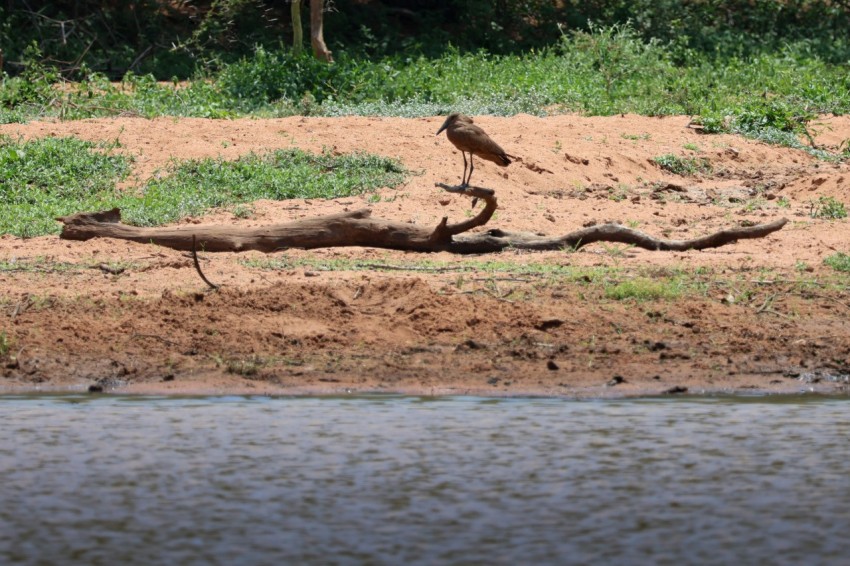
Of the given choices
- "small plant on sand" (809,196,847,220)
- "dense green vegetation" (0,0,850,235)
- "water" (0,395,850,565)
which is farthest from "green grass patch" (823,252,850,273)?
"water" (0,395,850,565)

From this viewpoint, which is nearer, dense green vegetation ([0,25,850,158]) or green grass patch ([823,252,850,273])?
green grass patch ([823,252,850,273])

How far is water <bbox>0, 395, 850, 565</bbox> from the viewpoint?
14.2 feet

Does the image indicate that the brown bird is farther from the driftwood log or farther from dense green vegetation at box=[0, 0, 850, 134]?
dense green vegetation at box=[0, 0, 850, 134]

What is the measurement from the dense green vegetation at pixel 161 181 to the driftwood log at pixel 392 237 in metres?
1.23

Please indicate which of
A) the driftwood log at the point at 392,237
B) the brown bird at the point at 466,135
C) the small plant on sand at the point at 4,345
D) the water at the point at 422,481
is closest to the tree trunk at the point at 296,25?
the driftwood log at the point at 392,237

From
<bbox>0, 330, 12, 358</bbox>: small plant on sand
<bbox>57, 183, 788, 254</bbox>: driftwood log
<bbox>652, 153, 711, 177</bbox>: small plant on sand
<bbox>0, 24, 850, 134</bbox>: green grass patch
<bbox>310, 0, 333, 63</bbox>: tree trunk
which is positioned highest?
<bbox>310, 0, 333, 63</bbox>: tree trunk

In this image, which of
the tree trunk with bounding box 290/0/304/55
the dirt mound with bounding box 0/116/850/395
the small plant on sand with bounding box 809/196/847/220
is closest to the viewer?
the dirt mound with bounding box 0/116/850/395

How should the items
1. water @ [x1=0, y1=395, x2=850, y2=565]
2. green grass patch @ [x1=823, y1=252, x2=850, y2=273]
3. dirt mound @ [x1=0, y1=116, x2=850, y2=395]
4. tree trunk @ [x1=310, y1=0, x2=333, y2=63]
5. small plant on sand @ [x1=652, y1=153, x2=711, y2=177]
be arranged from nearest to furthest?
1. water @ [x1=0, y1=395, x2=850, y2=565]
2. dirt mound @ [x1=0, y1=116, x2=850, y2=395]
3. green grass patch @ [x1=823, y1=252, x2=850, y2=273]
4. small plant on sand @ [x1=652, y1=153, x2=711, y2=177]
5. tree trunk @ [x1=310, y1=0, x2=333, y2=63]

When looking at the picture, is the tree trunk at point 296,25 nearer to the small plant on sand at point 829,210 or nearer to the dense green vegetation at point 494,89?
the dense green vegetation at point 494,89

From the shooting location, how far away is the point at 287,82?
52.8 feet

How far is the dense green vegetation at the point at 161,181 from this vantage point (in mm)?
11062

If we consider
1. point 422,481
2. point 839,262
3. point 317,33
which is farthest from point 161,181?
point 422,481

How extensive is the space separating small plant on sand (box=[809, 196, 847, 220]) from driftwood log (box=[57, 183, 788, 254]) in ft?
5.87

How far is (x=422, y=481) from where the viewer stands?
5.10m
